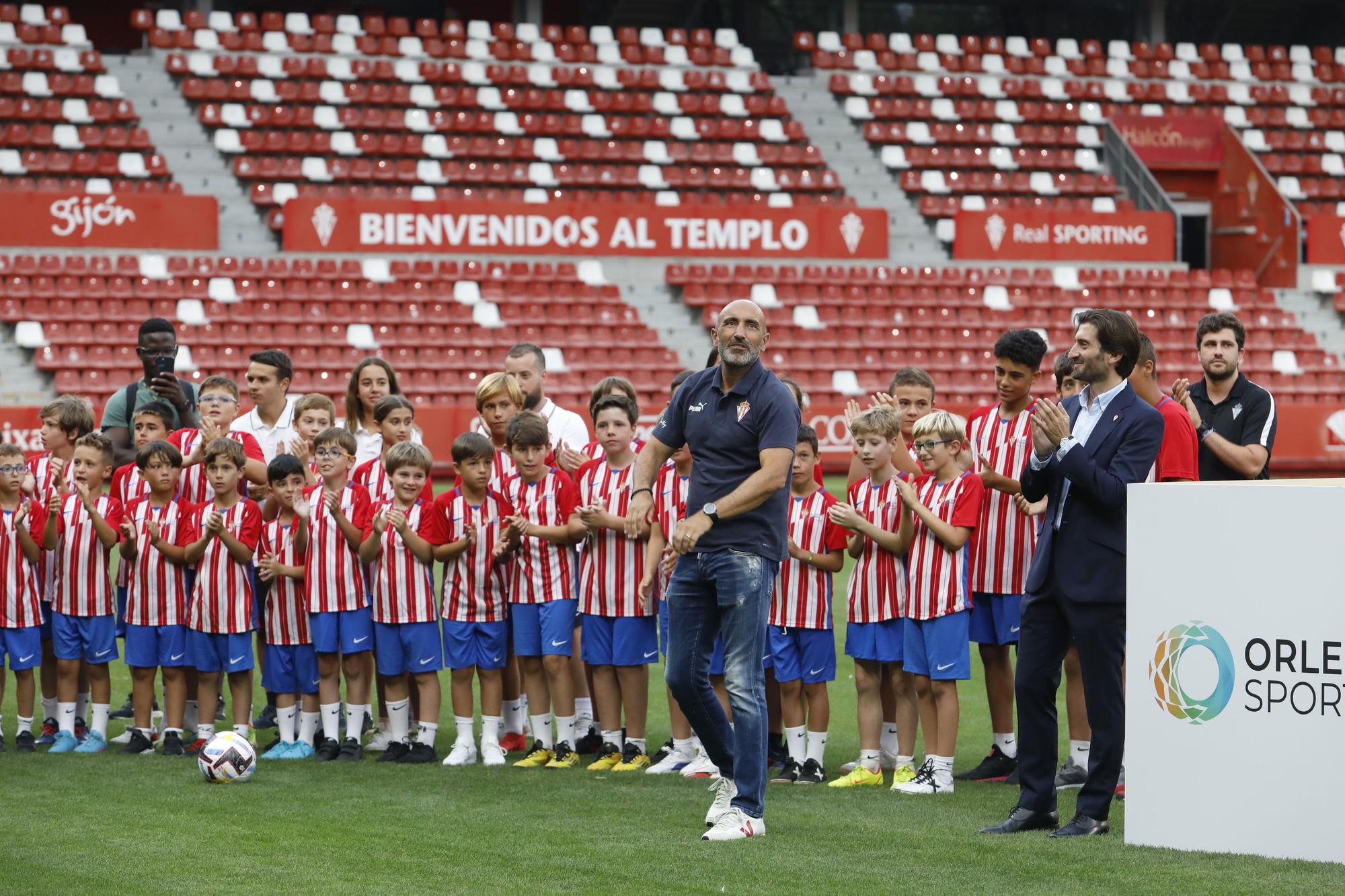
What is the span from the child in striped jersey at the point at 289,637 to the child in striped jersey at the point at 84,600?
0.86 metres

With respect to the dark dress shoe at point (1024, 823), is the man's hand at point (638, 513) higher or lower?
higher

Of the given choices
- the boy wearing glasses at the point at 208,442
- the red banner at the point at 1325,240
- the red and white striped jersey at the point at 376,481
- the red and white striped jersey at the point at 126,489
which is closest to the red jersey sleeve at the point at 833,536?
the red and white striped jersey at the point at 376,481

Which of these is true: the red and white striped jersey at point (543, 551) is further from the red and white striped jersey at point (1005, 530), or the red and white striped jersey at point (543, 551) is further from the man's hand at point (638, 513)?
the red and white striped jersey at point (1005, 530)

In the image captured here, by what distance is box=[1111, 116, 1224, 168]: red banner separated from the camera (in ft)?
92.9

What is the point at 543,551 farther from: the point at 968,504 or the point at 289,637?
the point at 968,504

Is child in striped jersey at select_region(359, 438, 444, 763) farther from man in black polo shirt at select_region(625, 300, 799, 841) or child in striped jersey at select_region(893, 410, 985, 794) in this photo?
child in striped jersey at select_region(893, 410, 985, 794)

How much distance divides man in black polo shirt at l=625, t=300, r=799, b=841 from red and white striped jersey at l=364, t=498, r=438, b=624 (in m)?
2.04

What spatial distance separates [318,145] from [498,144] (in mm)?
2749

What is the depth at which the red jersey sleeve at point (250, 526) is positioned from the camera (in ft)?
26.4

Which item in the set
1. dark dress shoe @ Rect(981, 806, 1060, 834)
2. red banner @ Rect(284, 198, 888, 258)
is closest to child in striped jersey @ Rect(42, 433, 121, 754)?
dark dress shoe @ Rect(981, 806, 1060, 834)

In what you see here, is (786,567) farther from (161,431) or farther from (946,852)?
(161,431)

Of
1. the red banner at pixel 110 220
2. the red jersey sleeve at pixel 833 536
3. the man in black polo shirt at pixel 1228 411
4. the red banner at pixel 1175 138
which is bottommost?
the red jersey sleeve at pixel 833 536

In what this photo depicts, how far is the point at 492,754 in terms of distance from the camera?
25.7ft

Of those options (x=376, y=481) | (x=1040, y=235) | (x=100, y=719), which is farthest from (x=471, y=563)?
(x=1040, y=235)
